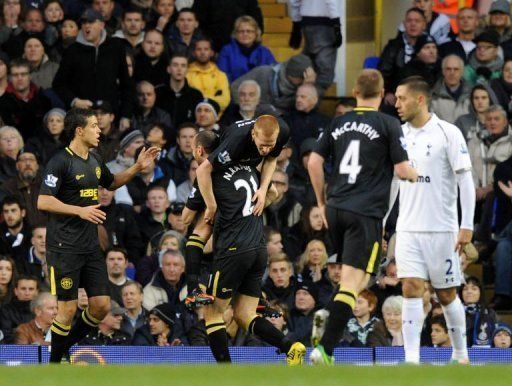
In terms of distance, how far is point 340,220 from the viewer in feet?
44.8

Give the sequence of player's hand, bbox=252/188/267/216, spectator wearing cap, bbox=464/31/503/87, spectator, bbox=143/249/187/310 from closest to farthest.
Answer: player's hand, bbox=252/188/267/216
spectator, bbox=143/249/187/310
spectator wearing cap, bbox=464/31/503/87

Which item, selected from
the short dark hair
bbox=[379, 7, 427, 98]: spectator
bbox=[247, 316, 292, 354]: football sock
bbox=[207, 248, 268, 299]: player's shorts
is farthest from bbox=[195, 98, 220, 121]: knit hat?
bbox=[247, 316, 292, 354]: football sock

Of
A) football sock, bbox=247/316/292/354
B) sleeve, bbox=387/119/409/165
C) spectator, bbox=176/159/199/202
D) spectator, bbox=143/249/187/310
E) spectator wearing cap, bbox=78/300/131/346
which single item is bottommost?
spectator wearing cap, bbox=78/300/131/346

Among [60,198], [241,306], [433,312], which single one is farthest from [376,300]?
[60,198]

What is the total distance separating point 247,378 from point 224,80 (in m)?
11.2

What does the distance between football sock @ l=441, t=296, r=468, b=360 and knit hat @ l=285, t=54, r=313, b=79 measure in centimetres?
791

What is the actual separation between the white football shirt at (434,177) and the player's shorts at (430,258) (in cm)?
8

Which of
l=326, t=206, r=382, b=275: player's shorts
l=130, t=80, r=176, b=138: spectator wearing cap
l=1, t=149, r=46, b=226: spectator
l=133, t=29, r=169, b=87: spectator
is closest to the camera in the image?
l=326, t=206, r=382, b=275: player's shorts

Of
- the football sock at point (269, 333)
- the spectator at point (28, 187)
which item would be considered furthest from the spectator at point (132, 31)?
the football sock at point (269, 333)

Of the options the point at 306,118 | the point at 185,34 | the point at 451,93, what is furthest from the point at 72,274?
the point at 451,93

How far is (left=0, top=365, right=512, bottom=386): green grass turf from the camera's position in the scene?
36.0ft

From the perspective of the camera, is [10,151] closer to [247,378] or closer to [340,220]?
[340,220]

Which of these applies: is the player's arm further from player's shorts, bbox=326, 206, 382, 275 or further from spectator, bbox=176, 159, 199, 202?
spectator, bbox=176, 159, 199, 202

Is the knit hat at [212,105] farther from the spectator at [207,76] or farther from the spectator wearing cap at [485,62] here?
the spectator wearing cap at [485,62]
